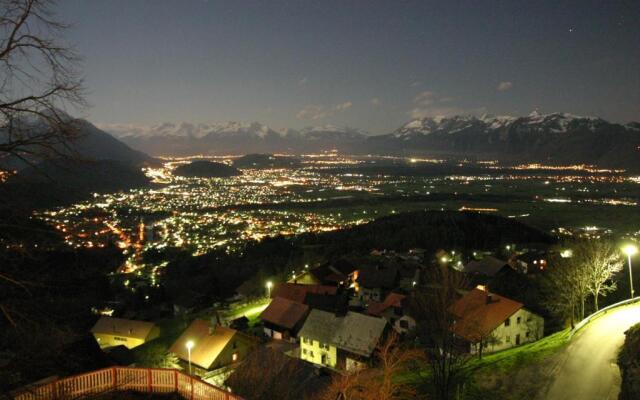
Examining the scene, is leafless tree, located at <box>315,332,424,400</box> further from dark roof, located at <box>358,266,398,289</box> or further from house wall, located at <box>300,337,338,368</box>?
dark roof, located at <box>358,266,398,289</box>

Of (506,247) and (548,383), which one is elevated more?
(548,383)

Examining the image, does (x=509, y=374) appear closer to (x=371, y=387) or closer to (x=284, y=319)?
(x=371, y=387)

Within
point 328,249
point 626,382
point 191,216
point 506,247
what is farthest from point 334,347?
point 191,216

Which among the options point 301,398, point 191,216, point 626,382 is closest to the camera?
point 626,382

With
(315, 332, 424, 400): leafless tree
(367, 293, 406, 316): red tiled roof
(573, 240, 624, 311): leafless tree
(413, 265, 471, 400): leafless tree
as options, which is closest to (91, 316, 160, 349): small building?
(367, 293, 406, 316): red tiled roof

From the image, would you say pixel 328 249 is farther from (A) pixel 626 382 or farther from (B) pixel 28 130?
(B) pixel 28 130

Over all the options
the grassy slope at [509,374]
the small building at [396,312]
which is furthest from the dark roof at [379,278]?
the grassy slope at [509,374]
